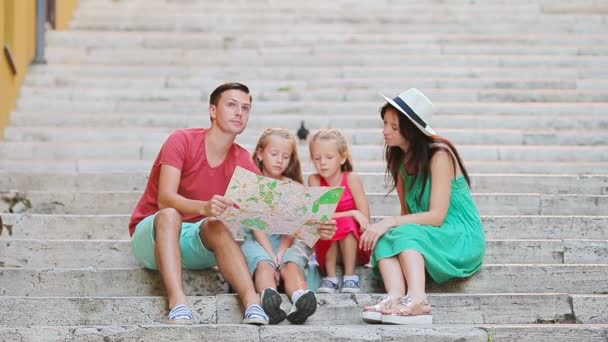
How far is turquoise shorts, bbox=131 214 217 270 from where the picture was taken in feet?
16.9

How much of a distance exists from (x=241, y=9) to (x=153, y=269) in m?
6.73

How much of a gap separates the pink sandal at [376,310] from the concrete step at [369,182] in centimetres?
246

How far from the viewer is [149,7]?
1184 cm

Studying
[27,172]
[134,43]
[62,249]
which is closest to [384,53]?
[134,43]

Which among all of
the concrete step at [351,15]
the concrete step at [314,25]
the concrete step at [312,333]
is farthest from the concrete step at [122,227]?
the concrete step at [351,15]

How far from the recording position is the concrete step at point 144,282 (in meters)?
5.38

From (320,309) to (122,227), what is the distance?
176 cm

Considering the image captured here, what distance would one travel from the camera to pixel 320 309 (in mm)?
4941

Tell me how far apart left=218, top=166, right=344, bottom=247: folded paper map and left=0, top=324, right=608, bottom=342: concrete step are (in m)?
0.54

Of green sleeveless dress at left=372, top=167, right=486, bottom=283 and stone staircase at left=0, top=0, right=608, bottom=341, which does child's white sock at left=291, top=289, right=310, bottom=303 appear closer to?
stone staircase at left=0, top=0, right=608, bottom=341

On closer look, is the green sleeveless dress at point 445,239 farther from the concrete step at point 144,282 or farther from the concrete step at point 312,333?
the concrete step at point 312,333

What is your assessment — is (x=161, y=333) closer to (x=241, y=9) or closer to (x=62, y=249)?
(x=62, y=249)

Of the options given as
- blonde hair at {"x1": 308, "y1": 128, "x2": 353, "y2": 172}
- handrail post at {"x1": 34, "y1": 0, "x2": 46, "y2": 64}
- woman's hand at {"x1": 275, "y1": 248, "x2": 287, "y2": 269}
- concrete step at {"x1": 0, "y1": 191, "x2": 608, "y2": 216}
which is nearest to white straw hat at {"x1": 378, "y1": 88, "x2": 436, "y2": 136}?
blonde hair at {"x1": 308, "y1": 128, "x2": 353, "y2": 172}

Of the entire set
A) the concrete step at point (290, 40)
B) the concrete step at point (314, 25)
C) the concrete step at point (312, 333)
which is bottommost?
the concrete step at point (312, 333)
